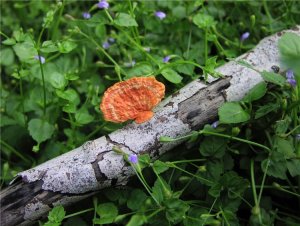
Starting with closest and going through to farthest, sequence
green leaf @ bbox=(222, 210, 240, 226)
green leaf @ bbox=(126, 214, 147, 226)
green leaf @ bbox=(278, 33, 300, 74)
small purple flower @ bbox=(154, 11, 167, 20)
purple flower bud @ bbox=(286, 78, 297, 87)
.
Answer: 1. green leaf @ bbox=(278, 33, 300, 74)
2. green leaf @ bbox=(126, 214, 147, 226)
3. green leaf @ bbox=(222, 210, 240, 226)
4. purple flower bud @ bbox=(286, 78, 297, 87)
5. small purple flower @ bbox=(154, 11, 167, 20)

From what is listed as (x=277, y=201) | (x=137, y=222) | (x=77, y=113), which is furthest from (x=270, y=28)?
(x=137, y=222)

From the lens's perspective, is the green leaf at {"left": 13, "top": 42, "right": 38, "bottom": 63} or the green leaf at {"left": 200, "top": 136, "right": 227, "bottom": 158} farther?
the green leaf at {"left": 13, "top": 42, "right": 38, "bottom": 63}

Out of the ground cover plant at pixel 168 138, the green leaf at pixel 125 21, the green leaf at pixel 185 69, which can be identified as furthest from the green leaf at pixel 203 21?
the green leaf at pixel 125 21

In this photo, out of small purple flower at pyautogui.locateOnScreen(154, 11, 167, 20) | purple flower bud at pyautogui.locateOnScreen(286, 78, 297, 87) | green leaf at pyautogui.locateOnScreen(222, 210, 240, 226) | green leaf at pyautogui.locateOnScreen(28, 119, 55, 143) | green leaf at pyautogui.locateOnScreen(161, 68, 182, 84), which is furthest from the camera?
small purple flower at pyautogui.locateOnScreen(154, 11, 167, 20)

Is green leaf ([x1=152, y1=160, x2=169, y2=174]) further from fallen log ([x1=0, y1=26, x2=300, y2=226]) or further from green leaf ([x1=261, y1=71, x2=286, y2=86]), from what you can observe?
green leaf ([x1=261, y1=71, x2=286, y2=86])

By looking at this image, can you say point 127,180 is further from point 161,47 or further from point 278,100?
point 161,47

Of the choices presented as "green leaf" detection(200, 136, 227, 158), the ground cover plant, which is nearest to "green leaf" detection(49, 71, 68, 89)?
the ground cover plant
